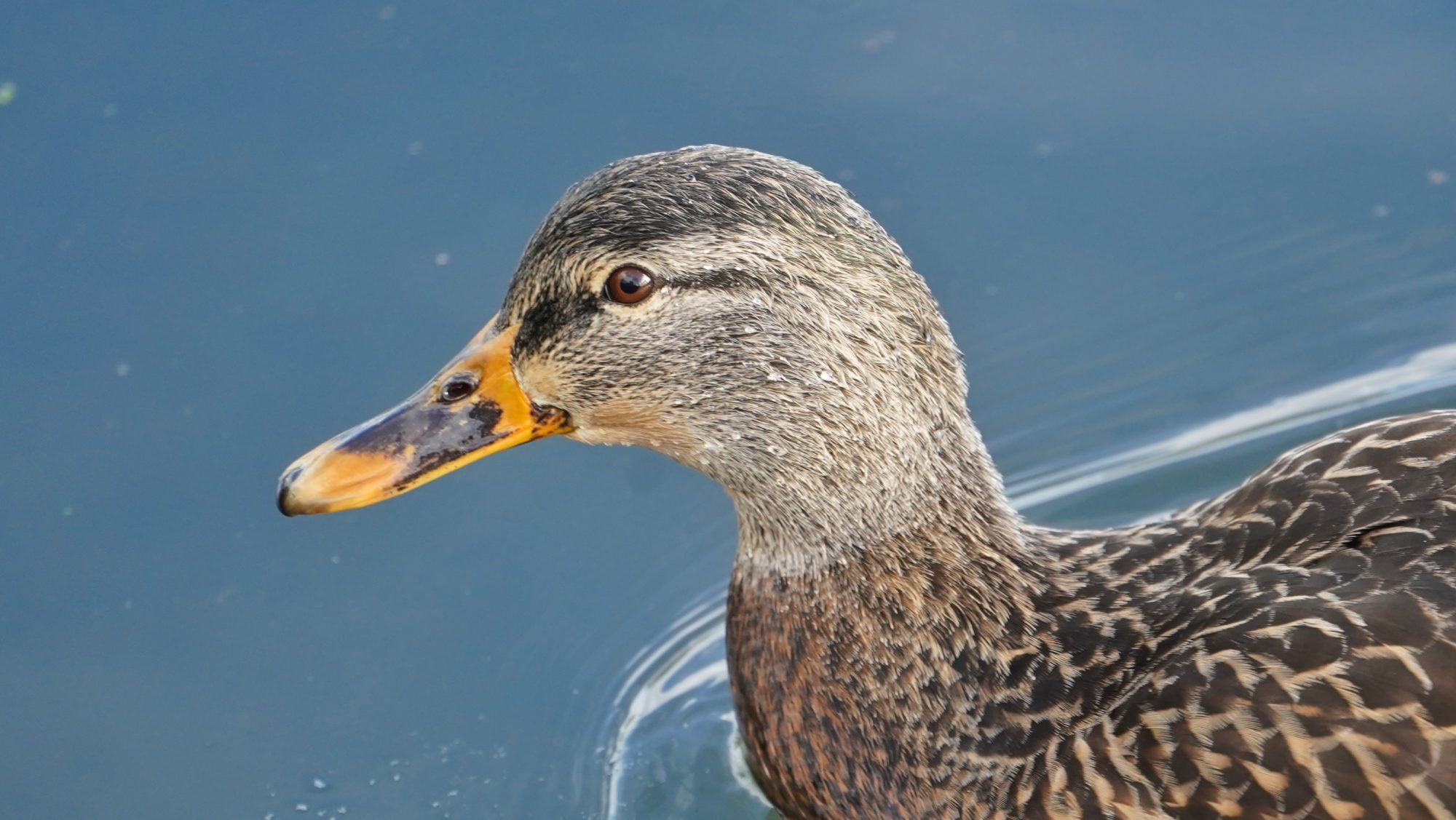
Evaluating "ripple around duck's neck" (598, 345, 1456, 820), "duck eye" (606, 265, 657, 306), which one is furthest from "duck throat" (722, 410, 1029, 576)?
"ripple around duck's neck" (598, 345, 1456, 820)

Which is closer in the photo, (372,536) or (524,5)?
(372,536)

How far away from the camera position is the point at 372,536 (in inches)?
206

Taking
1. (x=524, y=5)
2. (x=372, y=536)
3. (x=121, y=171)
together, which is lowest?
(x=372, y=536)

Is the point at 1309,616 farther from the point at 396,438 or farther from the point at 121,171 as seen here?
the point at 121,171

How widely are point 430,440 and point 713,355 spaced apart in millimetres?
663

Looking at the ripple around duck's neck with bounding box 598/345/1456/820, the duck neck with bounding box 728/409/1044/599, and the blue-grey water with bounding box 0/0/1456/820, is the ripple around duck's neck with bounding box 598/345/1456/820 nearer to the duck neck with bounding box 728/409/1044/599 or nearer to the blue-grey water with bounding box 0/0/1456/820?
the blue-grey water with bounding box 0/0/1456/820

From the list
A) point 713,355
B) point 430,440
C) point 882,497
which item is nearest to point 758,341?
point 713,355

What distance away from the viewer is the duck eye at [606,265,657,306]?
360 centimetres

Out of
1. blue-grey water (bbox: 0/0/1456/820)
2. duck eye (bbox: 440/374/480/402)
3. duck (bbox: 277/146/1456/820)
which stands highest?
blue-grey water (bbox: 0/0/1456/820)

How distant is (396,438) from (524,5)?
3099 mm

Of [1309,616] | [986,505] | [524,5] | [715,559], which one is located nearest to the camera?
[1309,616]

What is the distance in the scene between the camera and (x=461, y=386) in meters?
3.78

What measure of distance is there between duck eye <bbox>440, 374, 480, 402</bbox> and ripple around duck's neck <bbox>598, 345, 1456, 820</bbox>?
55.1 inches

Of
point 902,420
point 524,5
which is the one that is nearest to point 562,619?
point 902,420
